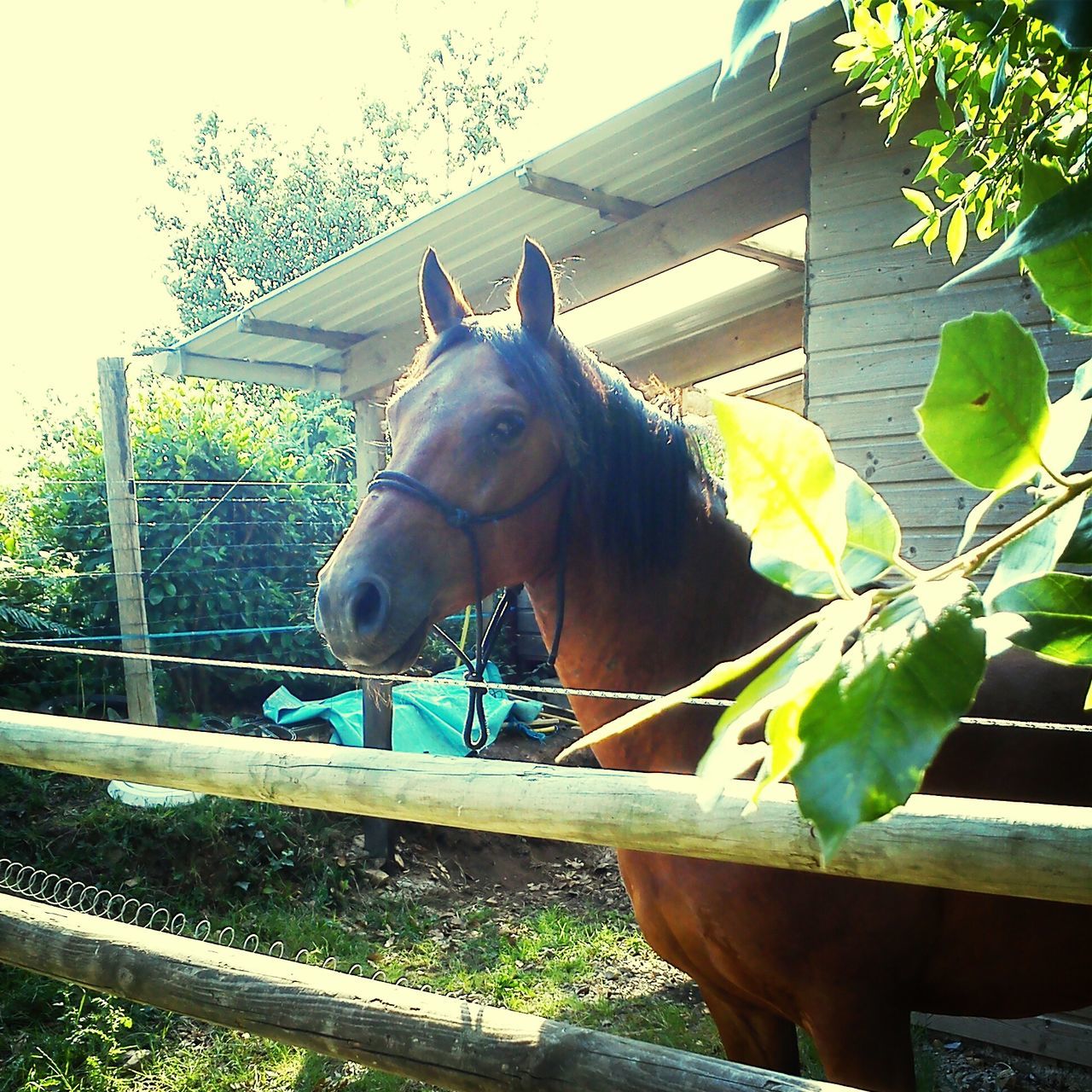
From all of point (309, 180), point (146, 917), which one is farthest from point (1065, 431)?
point (309, 180)

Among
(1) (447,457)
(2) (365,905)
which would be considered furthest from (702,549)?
(2) (365,905)

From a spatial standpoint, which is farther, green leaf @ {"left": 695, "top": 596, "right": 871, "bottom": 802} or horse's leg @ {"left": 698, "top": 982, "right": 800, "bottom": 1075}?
horse's leg @ {"left": 698, "top": 982, "right": 800, "bottom": 1075}

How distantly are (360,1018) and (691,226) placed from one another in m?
2.91

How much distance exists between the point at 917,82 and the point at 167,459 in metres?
5.44

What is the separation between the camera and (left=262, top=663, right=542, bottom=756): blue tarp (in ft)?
16.3

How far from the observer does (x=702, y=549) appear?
1.72 meters

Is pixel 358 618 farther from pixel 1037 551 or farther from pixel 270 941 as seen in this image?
pixel 270 941

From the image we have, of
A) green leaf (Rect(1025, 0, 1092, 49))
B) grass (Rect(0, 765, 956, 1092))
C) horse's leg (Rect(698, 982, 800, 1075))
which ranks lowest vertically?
grass (Rect(0, 765, 956, 1092))

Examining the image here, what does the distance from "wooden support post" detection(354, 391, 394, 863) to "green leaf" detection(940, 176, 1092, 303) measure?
4064 millimetres

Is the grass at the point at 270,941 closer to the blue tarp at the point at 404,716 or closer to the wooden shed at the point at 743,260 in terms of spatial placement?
the blue tarp at the point at 404,716

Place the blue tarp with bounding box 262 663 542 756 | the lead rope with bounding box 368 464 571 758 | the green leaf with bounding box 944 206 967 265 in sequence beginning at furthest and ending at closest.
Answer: the blue tarp with bounding box 262 663 542 756 → the lead rope with bounding box 368 464 571 758 → the green leaf with bounding box 944 206 967 265

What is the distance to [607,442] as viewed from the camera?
173 centimetres

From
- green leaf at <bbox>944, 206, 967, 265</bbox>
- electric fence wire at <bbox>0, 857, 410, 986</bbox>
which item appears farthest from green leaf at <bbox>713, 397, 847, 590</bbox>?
electric fence wire at <bbox>0, 857, 410, 986</bbox>

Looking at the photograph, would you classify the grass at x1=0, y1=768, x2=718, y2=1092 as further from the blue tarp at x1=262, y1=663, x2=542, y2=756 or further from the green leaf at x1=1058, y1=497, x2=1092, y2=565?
the green leaf at x1=1058, y1=497, x2=1092, y2=565
